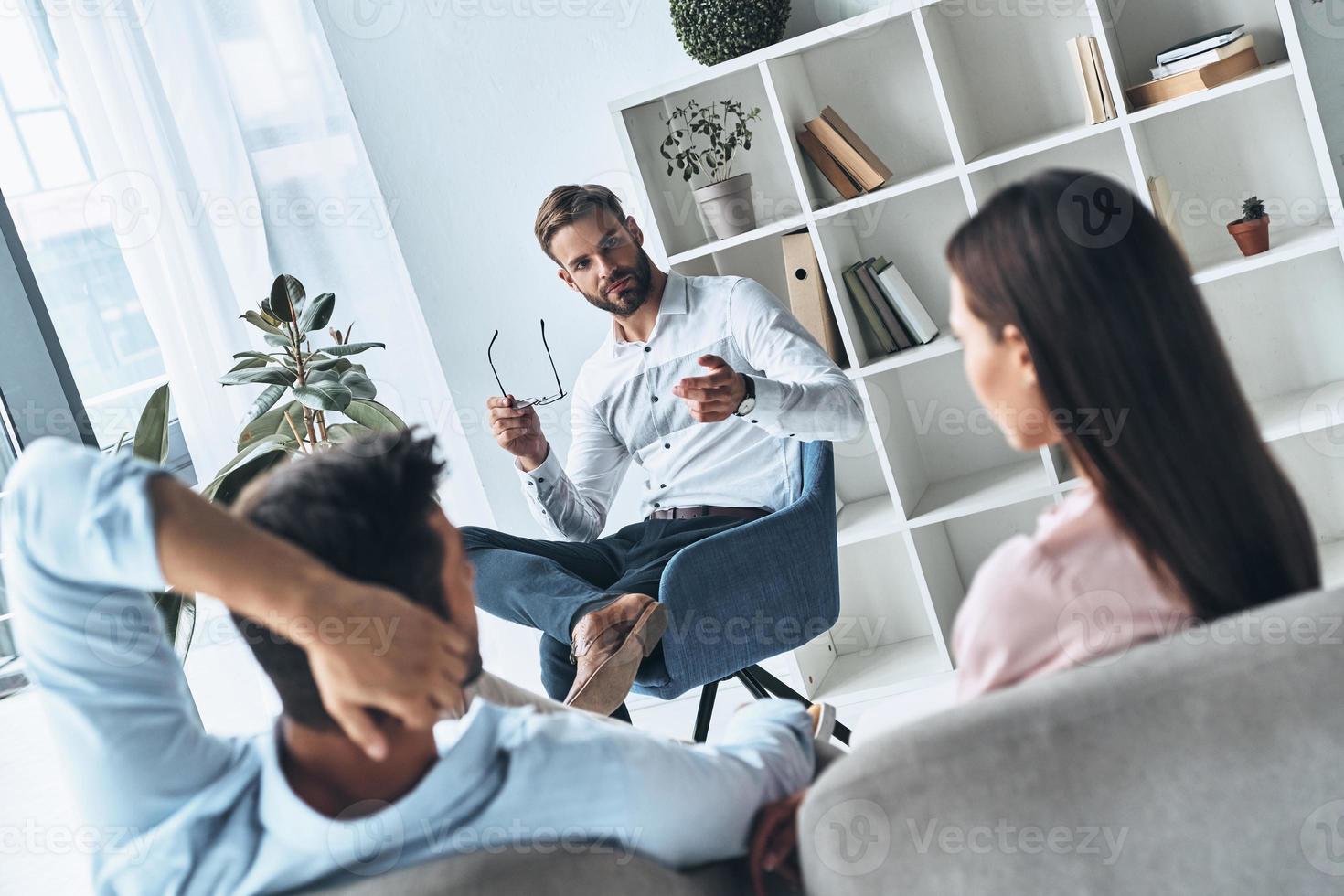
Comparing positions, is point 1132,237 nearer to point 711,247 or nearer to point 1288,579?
point 1288,579

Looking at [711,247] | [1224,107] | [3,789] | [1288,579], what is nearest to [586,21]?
[711,247]

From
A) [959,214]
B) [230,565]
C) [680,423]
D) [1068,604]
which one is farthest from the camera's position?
[959,214]

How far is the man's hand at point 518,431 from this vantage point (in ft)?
8.53

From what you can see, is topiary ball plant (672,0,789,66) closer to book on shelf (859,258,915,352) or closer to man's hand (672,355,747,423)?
book on shelf (859,258,915,352)

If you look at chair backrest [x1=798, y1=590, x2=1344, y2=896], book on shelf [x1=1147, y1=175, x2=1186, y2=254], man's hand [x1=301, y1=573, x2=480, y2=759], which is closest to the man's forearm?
man's hand [x1=301, y1=573, x2=480, y2=759]

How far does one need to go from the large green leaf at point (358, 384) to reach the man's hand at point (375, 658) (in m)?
1.96

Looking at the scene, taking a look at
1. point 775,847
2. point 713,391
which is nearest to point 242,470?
point 713,391

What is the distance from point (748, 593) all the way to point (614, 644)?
29 cm

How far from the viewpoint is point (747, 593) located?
7.70 feet

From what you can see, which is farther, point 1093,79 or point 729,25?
point 729,25

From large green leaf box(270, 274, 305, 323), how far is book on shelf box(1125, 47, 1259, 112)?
2049 millimetres

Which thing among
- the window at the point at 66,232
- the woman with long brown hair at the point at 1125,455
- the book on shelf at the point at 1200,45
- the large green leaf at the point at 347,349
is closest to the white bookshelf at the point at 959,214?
the book on shelf at the point at 1200,45

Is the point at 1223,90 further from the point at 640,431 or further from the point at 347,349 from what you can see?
the point at 347,349

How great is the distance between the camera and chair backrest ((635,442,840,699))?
2.32 metres
